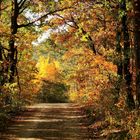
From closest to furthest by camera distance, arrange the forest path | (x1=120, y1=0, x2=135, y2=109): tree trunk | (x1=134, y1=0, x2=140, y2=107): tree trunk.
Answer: (x1=134, y1=0, x2=140, y2=107): tree trunk
the forest path
(x1=120, y1=0, x2=135, y2=109): tree trunk

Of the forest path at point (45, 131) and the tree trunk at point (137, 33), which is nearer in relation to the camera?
the tree trunk at point (137, 33)

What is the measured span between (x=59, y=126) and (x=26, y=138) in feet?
16.7

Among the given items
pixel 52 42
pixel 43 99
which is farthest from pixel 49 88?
pixel 52 42

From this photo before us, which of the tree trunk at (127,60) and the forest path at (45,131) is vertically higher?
the tree trunk at (127,60)

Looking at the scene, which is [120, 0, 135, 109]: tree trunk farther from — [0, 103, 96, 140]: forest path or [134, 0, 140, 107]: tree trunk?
[134, 0, 140, 107]: tree trunk

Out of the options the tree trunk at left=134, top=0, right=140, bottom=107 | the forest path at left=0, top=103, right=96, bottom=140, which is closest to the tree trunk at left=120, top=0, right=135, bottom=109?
the forest path at left=0, top=103, right=96, bottom=140

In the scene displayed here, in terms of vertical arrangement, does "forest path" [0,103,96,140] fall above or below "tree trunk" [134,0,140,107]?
below

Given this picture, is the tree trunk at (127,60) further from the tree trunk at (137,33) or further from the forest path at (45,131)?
the tree trunk at (137,33)

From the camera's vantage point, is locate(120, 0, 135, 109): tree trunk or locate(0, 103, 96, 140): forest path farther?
locate(120, 0, 135, 109): tree trunk

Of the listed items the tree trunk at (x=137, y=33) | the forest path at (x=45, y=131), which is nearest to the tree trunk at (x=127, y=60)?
the forest path at (x=45, y=131)

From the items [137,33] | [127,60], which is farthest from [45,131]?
[137,33]

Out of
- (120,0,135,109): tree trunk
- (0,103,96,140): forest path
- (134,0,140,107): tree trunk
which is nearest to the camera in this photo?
(134,0,140,107): tree trunk

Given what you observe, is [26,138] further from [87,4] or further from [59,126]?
[87,4]

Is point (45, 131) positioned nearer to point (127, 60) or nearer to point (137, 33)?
point (127, 60)
